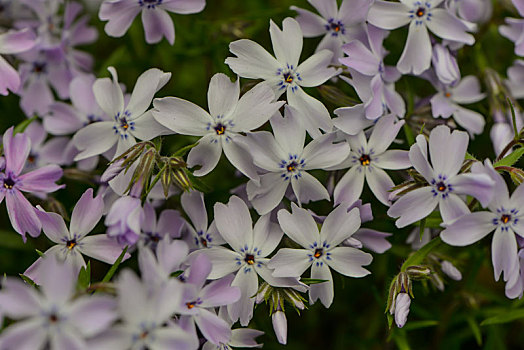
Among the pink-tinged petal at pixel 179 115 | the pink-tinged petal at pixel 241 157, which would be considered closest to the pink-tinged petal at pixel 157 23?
the pink-tinged petal at pixel 179 115

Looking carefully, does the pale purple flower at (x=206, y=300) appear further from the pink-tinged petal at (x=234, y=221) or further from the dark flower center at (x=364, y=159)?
the dark flower center at (x=364, y=159)

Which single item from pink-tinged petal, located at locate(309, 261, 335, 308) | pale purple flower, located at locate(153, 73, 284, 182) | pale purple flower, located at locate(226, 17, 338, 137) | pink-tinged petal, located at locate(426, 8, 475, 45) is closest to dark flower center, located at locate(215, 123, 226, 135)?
pale purple flower, located at locate(153, 73, 284, 182)

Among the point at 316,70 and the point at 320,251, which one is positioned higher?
the point at 316,70

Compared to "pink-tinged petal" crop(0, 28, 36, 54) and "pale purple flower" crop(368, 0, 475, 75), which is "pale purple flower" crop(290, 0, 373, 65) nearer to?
"pale purple flower" crop(368, 0, 475, 75)

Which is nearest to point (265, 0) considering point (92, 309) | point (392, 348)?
point (392, 348)

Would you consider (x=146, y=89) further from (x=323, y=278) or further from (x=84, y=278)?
(x=323, y=278)

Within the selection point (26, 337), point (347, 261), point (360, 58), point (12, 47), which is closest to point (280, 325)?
point (347, 261)

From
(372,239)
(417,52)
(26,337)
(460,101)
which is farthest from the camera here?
(460,101)

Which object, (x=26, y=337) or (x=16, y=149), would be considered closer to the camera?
(x=26, y=337)
